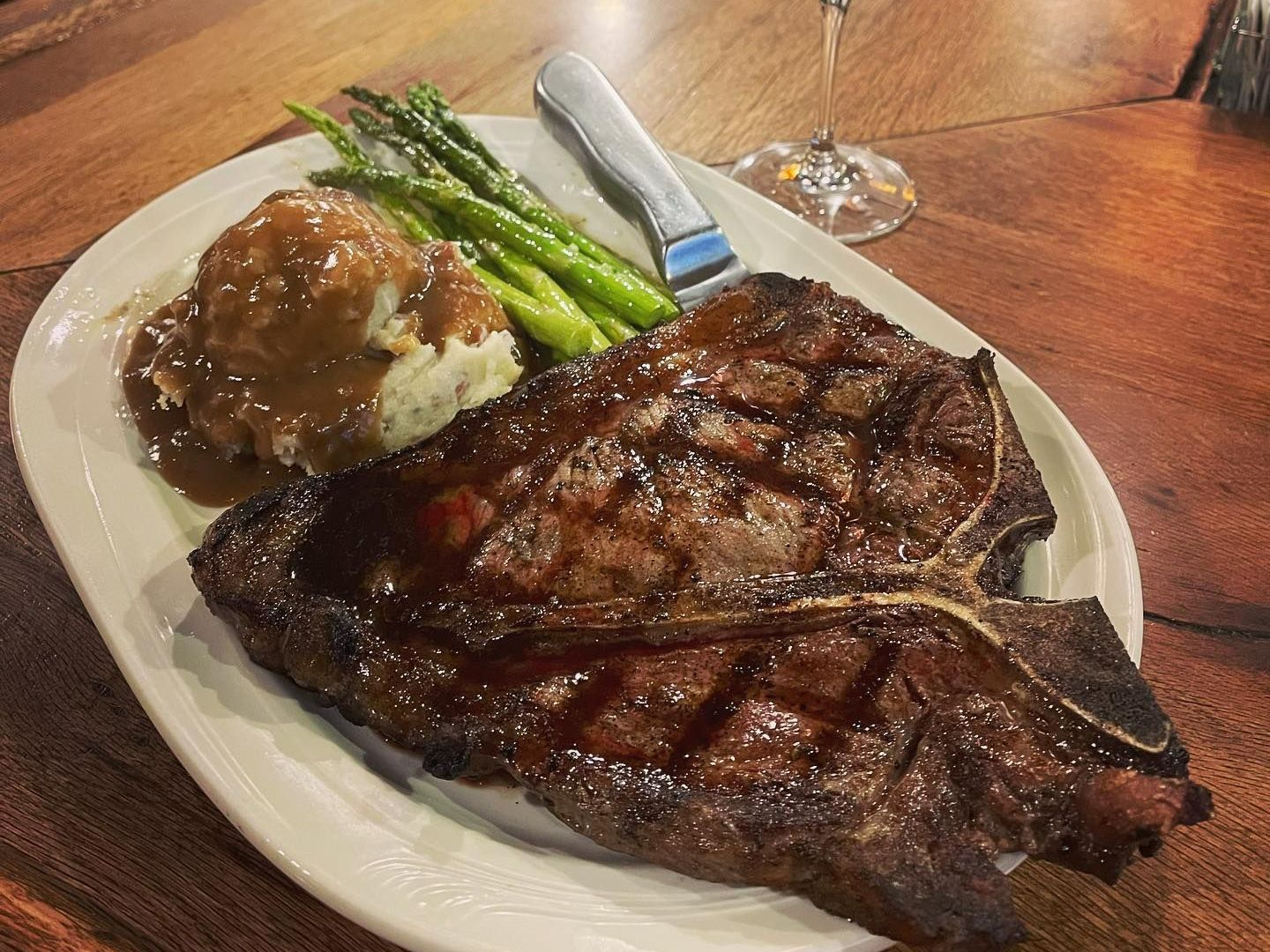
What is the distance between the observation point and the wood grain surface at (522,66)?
4488 millimetres

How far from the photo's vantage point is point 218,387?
3158mm

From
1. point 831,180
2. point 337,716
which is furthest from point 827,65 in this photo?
point 337,716

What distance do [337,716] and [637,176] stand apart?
2305mm

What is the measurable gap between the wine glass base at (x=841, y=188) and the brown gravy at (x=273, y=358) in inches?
71.6

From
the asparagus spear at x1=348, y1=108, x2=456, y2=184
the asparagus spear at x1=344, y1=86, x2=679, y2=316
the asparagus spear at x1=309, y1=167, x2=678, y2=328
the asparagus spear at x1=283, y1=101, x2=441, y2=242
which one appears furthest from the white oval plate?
the asparagus spear at x1=348, y1=108, x2=456, y2=184

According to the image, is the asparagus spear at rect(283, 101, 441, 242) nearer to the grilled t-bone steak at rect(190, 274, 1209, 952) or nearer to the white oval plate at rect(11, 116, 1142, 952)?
the white oval plate at rect(11, 116, 1142, 952)

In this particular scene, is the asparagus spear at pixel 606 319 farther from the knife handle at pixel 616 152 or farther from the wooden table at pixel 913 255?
the wooden table at pixel 913 255

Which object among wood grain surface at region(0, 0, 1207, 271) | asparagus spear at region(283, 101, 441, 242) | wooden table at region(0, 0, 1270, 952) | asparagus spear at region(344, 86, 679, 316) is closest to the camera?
wooden table at region(0, 0, 1270, 952)

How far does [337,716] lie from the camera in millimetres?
2434

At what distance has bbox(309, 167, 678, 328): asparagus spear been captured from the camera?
3.74 meters

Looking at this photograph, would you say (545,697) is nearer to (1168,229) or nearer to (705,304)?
(705,304)

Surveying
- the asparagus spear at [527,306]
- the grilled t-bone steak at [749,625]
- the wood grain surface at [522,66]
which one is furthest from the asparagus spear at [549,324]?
the wood grain surface at [522,66]

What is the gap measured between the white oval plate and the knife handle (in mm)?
309

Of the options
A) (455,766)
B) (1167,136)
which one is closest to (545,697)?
(455,766)
